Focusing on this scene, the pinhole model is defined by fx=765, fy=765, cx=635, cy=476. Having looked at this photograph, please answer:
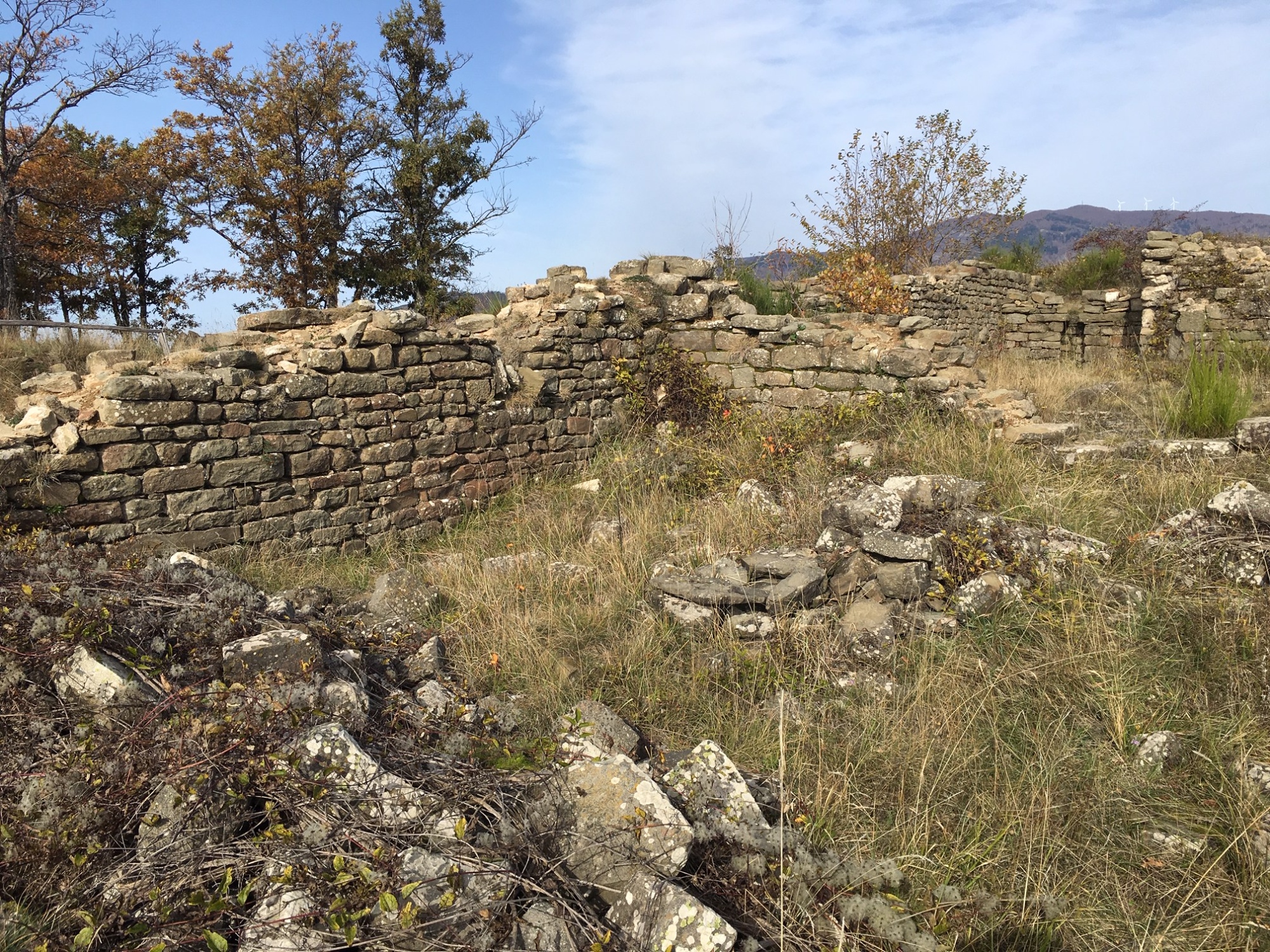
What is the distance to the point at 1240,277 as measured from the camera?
12.5 metres

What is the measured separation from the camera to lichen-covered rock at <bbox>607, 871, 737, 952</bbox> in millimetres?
2008

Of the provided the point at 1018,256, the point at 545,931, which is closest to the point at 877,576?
the point at 545,931

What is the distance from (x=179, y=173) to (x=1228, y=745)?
21.1 meters

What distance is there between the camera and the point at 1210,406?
19.4ft

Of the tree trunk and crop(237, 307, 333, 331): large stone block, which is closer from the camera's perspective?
crop(237, 307, 333, 331): large stone block

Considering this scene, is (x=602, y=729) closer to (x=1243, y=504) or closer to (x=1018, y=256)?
(x=1243, y=504)

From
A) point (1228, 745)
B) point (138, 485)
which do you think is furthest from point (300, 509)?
point (1228, 745)

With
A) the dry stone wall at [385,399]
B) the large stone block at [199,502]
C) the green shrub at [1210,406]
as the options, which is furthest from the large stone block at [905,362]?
the large stone block at [199,502]

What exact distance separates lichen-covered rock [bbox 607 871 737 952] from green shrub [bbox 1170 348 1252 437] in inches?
234

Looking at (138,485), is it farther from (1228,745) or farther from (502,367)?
(1228,745)

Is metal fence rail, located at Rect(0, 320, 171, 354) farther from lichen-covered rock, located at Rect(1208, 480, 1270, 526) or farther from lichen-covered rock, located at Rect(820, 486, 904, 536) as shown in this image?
lichen-covered rock, located at Rect(1208, 480, 1270, 526)

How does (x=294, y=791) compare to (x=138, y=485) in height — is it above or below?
below

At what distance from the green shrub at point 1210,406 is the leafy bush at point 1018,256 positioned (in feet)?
36.4

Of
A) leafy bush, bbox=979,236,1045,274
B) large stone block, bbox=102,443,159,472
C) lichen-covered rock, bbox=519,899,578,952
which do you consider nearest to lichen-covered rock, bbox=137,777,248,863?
lichen-covered rock, bbox=519,899,578,952
